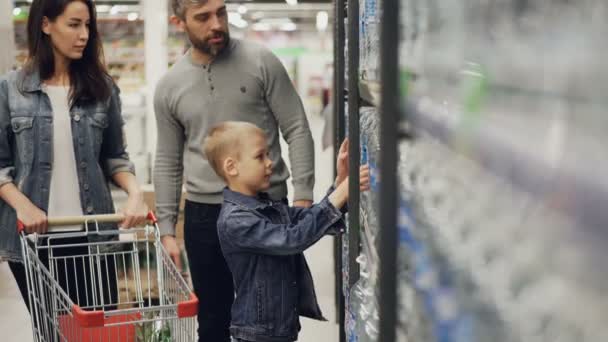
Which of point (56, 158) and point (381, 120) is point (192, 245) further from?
point (381, 120)

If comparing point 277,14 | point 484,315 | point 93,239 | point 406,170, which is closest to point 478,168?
point 484,315

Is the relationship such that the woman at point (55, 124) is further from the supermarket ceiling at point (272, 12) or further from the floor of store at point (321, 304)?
the supermarket ceiling at point (272, 12)

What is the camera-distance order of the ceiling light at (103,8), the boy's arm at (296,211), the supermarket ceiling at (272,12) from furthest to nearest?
the supermarket ceiling at (272,12), the ceiling light at (103,8), the boy's arm at (296,211)

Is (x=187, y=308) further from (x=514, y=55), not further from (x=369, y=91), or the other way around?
(x=514, y=55)

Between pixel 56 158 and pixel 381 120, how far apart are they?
1965 mm

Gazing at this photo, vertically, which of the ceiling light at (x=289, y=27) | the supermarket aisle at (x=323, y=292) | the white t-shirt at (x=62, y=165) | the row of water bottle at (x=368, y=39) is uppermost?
the row of water bottle at (x=368, y=39)

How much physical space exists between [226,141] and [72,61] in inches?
28.5

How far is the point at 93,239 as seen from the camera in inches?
108

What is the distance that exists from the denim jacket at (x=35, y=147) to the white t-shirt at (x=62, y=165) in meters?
0.02

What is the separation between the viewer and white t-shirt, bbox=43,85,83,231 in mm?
2730

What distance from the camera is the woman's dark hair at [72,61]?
8.88 ft

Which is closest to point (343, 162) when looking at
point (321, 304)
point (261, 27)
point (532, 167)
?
point (532, 167)

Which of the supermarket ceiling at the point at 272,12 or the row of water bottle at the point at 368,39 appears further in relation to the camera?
the supermarket ceiling at the point at 272,12

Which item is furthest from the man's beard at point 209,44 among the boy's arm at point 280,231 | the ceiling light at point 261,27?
the ceiling light at point 261,27
